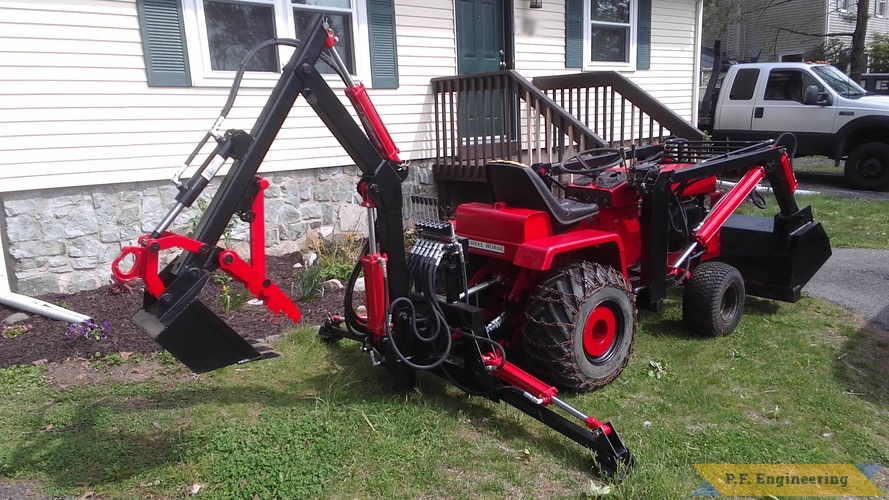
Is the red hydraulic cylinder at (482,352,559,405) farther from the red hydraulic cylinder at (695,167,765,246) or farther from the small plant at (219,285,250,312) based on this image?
the small plant at (219,285,250,312)

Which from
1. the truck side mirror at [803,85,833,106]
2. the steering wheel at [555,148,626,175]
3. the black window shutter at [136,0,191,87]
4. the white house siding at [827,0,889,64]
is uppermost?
the white house siding at [827,0,889,64]

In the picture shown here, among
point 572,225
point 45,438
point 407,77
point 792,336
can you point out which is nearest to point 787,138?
point 792,336

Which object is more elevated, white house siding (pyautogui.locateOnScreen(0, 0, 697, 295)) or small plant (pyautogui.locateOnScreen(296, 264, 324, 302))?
white house siding (pyautogui.locateOnScreen(0, 0, 697, 295))

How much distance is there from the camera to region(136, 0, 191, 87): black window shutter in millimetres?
6062

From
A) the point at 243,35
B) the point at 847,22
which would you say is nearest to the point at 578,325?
the point at 243,35

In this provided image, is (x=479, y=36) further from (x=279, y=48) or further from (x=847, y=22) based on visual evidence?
(x=847, y=22)

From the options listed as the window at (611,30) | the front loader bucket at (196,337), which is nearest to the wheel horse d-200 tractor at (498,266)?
the front loader bucket at (196,337)

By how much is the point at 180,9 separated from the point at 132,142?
1.39 metres

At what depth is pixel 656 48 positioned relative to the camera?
11.4 meters

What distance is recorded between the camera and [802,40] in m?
26.5

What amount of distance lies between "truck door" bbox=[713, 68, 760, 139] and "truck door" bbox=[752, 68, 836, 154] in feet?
0.53

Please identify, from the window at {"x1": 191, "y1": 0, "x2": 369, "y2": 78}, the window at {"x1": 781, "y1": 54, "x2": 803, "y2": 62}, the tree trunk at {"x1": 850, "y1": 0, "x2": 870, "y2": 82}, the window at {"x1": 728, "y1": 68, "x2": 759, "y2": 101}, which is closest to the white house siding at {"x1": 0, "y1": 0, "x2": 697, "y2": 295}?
the window at {"x1": 191, "y1": 0, "x2": 369, "y2": 78}

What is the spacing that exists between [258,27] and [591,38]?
222 inches

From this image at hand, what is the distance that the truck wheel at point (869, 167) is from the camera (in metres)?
11.2
